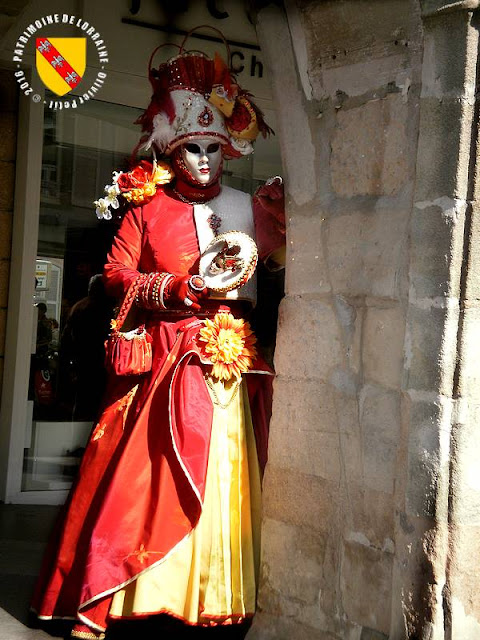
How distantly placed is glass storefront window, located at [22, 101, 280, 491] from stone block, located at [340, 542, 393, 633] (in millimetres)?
3735

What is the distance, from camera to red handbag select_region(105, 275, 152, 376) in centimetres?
371

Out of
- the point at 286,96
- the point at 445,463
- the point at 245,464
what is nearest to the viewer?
the point at 445,463

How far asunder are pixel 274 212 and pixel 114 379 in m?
0.92

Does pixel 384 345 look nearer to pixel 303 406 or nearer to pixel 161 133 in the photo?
pixel 303 406

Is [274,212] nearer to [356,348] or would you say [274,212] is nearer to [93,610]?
[356,348]

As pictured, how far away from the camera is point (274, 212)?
3754mm

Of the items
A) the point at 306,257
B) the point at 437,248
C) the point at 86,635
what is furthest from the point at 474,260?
the point at 86,635

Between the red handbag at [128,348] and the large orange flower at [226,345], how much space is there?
0.22 m

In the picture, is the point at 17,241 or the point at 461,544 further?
the point at 17,241

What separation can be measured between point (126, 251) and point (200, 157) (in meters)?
0.47

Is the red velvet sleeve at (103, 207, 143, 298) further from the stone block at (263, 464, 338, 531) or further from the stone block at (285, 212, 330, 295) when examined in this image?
the stone block at (263, 464, 338, 531)

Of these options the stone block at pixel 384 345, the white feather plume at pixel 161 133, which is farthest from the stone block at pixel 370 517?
the white feather plume at pixel 161 133

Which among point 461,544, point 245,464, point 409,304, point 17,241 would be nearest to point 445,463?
point 461,544

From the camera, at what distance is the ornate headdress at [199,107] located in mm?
3883
